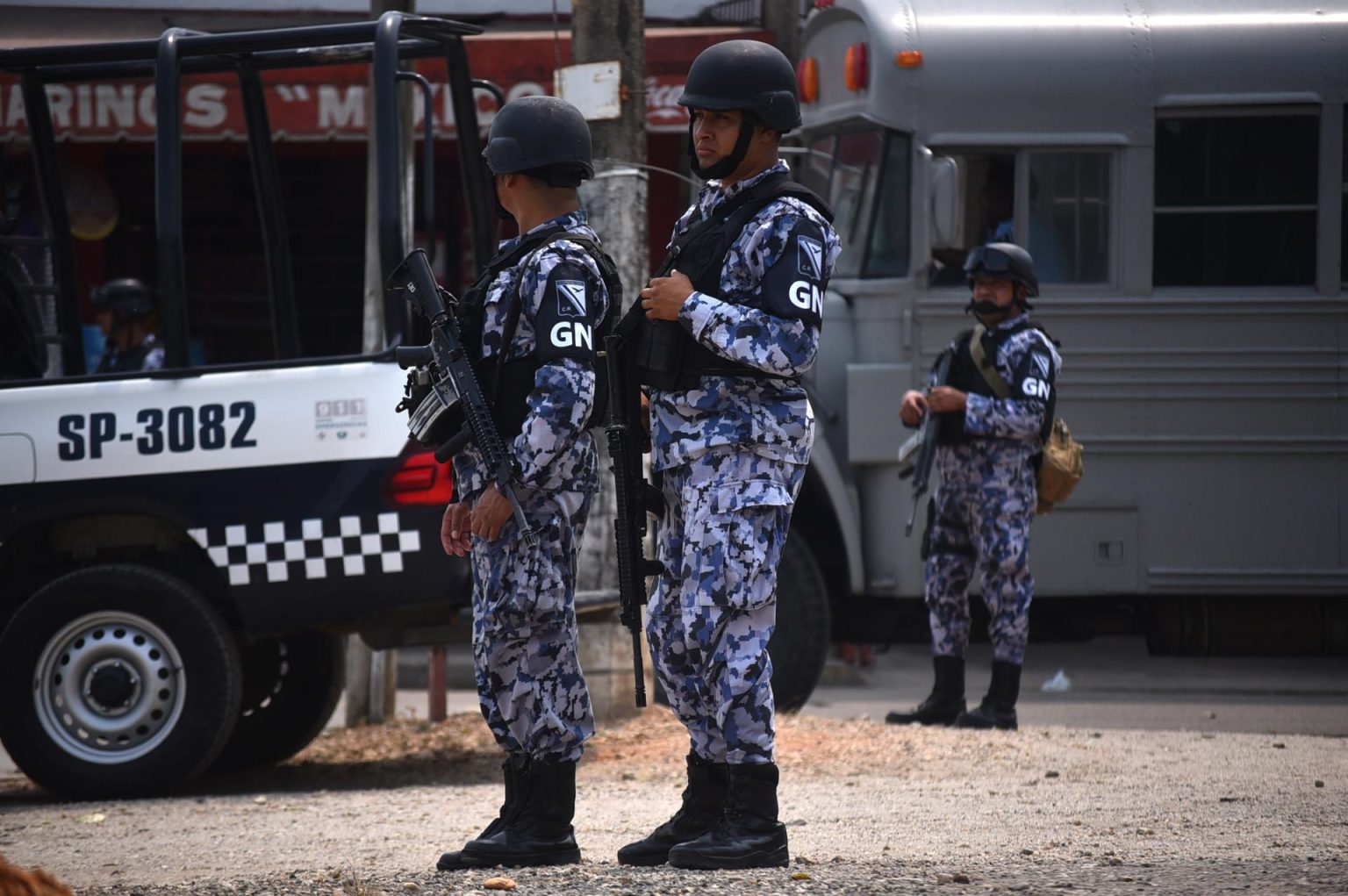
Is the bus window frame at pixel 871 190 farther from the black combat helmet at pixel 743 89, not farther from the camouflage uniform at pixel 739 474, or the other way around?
the camouflage uniform at pixel 739 474

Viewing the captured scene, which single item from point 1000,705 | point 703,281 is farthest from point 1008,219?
point 703,281

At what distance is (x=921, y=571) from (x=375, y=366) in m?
2.88

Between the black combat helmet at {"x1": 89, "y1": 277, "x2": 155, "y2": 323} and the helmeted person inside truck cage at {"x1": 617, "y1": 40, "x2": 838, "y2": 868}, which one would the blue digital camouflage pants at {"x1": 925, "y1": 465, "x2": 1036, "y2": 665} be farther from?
the black combat helmet at {"x1": 89, "y1": 277, "x2": 155, "y2": 323}

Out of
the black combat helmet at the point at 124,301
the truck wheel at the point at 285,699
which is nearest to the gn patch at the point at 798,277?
the truck wheel at the point at 285,699

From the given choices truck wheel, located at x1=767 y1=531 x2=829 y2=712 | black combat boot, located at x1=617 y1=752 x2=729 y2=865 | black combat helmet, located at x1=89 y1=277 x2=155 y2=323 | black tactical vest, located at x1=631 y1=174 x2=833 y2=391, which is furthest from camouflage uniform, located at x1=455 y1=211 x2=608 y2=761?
black combat helmet, located at x1=89 y1=277 x2=155 y2=323

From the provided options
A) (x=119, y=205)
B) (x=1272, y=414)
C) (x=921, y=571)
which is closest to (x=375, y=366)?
(x=921, y=571)

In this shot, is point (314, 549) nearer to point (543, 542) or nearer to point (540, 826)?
point (543, 542)

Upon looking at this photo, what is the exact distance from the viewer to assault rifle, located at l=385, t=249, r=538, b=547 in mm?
4266

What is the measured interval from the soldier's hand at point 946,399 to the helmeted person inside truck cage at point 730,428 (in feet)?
9.67

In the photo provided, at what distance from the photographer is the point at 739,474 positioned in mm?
4160

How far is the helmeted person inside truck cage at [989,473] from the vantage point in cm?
718

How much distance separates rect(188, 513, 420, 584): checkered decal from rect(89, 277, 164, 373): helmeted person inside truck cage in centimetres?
238

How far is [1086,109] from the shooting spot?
7.79 metres

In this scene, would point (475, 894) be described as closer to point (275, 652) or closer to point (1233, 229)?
point (275, 652)
